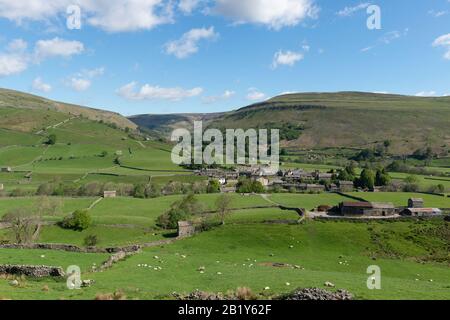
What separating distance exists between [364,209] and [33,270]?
66.9 m

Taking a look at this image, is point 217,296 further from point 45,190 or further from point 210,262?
point 45,190

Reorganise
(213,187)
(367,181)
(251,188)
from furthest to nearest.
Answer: (367,181), (213,187), (251,188)

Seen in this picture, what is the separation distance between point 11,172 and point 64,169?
17.8 meters

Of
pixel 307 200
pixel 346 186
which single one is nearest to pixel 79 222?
pixel 307 200

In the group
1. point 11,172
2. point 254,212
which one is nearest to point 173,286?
point 254,212

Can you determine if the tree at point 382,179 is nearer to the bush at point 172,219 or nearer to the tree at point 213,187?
the tree at point 213,187

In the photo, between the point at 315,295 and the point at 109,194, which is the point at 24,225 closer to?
the point at 109,194

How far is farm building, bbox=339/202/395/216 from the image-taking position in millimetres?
83000

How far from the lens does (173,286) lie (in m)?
27.9

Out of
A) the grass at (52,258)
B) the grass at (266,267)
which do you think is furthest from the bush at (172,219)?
the grass at (52,258)

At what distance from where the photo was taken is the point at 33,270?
102 feet

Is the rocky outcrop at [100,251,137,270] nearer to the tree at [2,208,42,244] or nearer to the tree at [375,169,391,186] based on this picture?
the tree at [2,208,42,244]

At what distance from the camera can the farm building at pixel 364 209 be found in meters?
83.0

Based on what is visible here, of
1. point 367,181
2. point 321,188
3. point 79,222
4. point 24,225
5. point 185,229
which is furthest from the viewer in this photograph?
point 321,188
